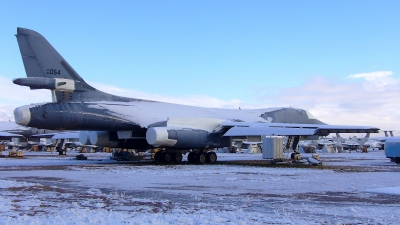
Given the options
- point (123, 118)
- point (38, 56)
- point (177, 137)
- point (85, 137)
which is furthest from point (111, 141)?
point (38, 56)

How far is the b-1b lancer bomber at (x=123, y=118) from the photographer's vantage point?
20.2 metres

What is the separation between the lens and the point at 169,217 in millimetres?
7375

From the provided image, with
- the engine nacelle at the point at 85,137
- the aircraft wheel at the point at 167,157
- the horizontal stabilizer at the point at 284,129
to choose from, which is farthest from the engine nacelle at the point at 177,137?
the engine nacelle at the point at 85,137

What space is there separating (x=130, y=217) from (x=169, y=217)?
0.63 meters

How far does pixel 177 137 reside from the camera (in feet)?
76.7

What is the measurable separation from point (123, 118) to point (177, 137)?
285 centimetres

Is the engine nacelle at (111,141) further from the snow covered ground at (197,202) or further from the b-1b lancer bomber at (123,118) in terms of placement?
the snow covered ground at (197,202)

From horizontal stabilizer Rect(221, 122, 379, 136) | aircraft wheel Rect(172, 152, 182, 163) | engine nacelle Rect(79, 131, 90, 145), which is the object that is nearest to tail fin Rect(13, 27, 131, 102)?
engine nacelle Rect(79, 131, 90, 145)

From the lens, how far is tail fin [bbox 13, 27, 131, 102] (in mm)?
20188

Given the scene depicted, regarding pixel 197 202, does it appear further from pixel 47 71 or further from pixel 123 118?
pixel 123 118

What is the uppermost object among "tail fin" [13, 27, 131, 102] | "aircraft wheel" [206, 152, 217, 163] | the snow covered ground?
"tail fin" [13, 27, 131, 102]

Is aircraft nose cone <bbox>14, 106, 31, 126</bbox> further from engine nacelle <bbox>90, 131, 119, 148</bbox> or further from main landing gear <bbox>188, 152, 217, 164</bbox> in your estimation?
main landing gear <bbox>188, 152, 217, 164</bbox>

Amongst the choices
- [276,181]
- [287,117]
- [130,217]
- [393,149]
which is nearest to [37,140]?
[287,117]

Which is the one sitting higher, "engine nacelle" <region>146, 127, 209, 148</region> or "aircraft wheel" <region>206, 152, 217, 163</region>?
"engine nacelle" <region>146, 127, 209, 148</region>
